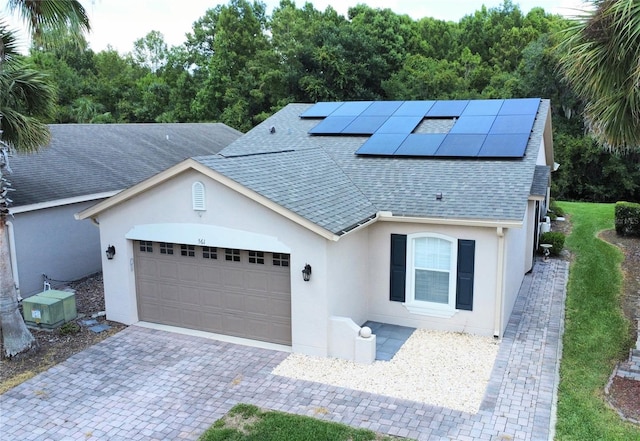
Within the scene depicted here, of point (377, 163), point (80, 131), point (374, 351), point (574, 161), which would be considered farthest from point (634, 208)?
point (80, 131)

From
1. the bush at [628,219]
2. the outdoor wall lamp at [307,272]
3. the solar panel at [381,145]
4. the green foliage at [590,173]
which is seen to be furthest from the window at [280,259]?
the green foliage at [590,173]

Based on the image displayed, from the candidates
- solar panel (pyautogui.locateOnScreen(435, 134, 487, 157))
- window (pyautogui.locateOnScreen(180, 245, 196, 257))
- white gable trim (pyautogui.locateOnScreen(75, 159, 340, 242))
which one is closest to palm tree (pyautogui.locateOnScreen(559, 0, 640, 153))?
solar panel (pyautogui.locateOnScreen(435, 134, 487, 157))

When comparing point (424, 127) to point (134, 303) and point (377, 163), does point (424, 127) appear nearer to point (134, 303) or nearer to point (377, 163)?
point (377, 163)

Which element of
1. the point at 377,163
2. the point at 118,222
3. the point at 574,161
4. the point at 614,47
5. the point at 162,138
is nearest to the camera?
the point at 614,47

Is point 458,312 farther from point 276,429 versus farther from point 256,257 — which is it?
point 276,429

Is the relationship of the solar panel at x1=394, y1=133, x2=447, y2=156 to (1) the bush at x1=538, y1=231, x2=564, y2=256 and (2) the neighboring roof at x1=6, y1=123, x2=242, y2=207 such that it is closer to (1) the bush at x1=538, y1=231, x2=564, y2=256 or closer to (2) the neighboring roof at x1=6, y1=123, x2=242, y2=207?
(1) the bush at x1=538, y1=231, x2=564, y2=256

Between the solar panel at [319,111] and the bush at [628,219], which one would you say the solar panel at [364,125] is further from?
the bush at [628,219]
